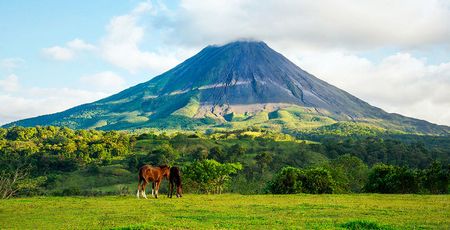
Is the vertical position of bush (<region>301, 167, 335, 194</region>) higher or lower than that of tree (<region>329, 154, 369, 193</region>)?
higher

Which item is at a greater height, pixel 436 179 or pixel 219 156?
pixel 219 156

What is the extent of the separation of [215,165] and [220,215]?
20.8m

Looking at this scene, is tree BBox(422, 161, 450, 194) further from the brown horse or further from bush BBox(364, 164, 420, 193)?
the brown horse

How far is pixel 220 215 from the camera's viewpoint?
50.8ft

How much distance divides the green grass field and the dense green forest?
476 inches

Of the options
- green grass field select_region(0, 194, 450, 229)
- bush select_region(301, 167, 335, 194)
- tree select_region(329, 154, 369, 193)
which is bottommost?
tree select_region(329, 154, 369, 193)

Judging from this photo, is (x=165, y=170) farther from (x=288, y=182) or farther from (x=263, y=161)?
(x=263, y=161)

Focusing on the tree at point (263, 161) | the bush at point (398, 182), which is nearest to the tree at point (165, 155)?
the tree at point (263, 161)

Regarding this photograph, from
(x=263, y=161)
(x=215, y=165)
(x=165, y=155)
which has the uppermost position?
(x=215, y=165)

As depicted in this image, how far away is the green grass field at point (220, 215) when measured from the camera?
43.0 feet

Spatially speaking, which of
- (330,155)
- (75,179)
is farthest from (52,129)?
(330,155)

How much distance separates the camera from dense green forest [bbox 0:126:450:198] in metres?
32.1

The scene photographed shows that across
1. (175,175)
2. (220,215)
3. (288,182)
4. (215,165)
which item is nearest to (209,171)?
(215,165)

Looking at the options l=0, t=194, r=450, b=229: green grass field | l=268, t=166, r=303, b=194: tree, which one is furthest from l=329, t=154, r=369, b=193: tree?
l=0, t=194, r=450, b=229: green grass field
